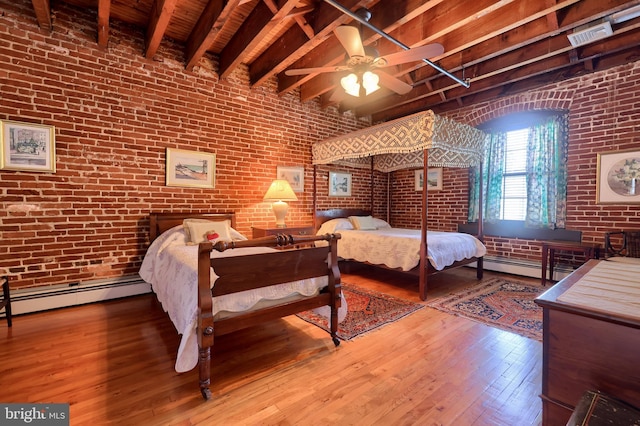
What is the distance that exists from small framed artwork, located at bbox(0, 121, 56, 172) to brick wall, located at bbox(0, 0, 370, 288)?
0.22 feet

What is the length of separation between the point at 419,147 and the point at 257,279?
2.45 metres

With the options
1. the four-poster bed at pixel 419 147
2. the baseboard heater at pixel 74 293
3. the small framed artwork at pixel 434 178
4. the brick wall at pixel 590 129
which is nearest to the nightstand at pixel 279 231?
the four-poster bed at pixel 419 147

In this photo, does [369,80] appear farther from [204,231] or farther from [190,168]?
[190,168]

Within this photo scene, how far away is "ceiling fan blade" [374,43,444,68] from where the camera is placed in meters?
2.34

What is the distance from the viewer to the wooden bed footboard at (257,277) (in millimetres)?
1751

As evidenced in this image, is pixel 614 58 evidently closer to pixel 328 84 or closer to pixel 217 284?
pixel 328 84

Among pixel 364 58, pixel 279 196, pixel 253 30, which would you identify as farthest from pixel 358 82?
pixel 279 196

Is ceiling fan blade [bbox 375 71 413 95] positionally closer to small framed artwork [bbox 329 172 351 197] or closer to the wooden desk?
small framed artwork [bbox 329 172 351 197]

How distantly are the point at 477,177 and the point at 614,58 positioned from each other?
7.02 ft

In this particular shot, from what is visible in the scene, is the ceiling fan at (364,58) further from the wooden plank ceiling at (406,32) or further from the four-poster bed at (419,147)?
the four-poster bed at (419,147)

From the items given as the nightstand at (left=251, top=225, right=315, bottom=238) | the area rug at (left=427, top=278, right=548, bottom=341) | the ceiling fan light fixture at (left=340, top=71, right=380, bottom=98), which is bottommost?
the area rug at (left=427, top=278, right=548, bottom=341)

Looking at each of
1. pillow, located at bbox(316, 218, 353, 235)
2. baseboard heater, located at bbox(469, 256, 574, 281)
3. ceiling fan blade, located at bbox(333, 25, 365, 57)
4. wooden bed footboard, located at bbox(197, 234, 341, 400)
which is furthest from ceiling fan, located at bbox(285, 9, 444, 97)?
baseboard heater, located at bbox(469, 256, 574, 281)

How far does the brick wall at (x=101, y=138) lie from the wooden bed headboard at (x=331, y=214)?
1.31 metres

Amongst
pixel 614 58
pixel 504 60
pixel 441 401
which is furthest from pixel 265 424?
pixel 614 58
